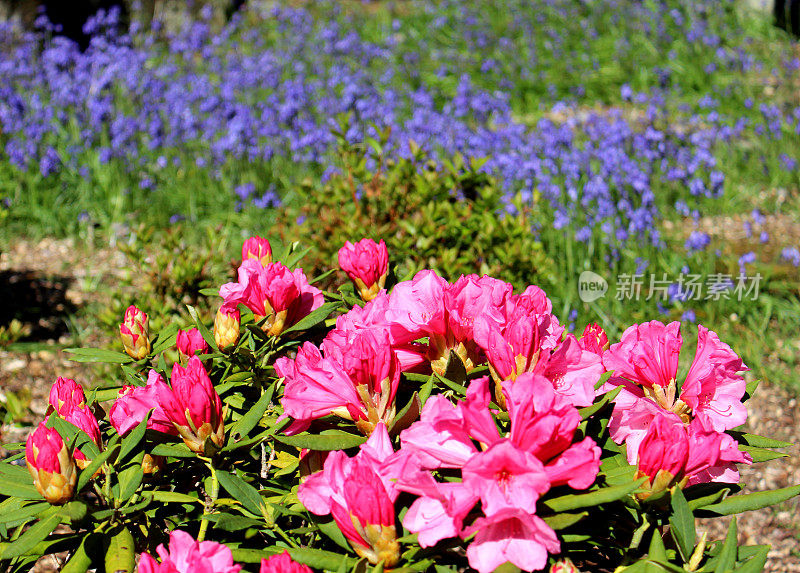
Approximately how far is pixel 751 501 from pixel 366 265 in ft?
2.93

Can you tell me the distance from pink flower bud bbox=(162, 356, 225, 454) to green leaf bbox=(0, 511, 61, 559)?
241 mm

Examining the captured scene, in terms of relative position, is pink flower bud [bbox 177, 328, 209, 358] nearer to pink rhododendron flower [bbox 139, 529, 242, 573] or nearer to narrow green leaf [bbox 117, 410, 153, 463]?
narrow green leaf [bbox 117, 410, 153, 463]

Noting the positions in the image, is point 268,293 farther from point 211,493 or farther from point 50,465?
point 50,465

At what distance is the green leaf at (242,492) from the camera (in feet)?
4.06

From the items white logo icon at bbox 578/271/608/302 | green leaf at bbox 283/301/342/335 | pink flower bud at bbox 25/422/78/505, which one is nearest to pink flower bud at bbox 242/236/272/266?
green leaf at bbox 283/301/342/335

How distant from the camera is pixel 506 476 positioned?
3.32 feet

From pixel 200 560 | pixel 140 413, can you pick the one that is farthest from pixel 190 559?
pixel 140 413

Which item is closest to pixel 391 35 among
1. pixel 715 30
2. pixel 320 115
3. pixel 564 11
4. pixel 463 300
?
pixel 564 11

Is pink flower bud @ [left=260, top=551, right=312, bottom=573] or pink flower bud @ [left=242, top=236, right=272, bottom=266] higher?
pink flower bud @ [left=242, top=236, right=272, bottom=266]

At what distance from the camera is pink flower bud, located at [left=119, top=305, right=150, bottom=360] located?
1622mm

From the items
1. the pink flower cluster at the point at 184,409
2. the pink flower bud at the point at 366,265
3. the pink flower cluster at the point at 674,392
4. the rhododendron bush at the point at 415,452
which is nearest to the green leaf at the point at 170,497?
the rhododendron bush at the point at 415,452

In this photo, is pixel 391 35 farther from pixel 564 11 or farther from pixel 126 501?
pixel 126 501

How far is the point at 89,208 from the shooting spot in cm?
490

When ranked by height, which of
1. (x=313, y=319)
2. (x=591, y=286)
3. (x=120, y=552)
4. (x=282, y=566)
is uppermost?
(x=313, y=319)
